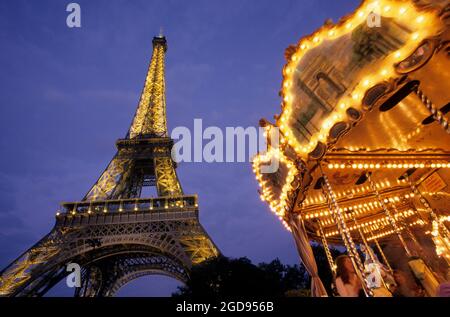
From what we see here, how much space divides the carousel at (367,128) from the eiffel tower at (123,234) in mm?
10583

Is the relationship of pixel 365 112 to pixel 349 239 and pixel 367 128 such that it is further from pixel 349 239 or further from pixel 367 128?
pixel 349 239

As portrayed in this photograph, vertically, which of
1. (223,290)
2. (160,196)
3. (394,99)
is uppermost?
(160,196)

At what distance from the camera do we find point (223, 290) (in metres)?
12.2

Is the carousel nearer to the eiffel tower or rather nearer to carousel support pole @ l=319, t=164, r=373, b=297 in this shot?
carousel support pole @ l=319, t=164, r=373, b=297

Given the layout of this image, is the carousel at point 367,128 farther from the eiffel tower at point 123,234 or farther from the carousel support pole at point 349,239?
the eiffel tower at point 123,234

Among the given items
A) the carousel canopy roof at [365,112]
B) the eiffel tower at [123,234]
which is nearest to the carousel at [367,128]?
the carousel canopy roof at [365,112]

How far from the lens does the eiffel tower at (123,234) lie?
50.5 ft

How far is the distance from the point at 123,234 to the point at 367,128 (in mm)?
17012

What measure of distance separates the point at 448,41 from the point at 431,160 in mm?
3850

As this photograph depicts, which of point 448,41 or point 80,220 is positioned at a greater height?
point 80,220
